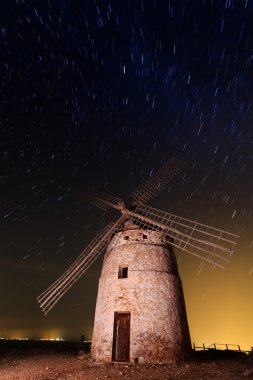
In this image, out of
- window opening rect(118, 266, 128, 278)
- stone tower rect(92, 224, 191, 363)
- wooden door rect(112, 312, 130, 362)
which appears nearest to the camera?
stone tower rect(92, 224, 191, 363)

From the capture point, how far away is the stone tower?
1221cm

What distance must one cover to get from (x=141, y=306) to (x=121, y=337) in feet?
5.94

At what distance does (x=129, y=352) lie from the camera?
12289mm

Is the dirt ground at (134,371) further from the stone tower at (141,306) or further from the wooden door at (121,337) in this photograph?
the wooden door at (121,337)

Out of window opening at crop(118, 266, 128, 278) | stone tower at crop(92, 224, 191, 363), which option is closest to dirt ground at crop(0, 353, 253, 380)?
stone tower at crop(92, 224, 191, 363)

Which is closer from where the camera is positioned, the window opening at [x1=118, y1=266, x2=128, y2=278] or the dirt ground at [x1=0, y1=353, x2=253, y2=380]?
the dirt ground at [x1=0, y1=353, x2=253, y2=380]

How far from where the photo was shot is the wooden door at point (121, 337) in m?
12.6

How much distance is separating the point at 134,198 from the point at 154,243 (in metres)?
5.22

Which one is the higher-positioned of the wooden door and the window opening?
the window opening

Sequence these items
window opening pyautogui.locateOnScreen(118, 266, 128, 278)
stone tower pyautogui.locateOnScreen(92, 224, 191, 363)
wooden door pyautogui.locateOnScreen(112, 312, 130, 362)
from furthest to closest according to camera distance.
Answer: window opening pyautogui.locateOnScreen(118, 266, 128, 278) < wooden door pyautogui.locateOnScreen(112, 312, 130, 362) < stone tower pyautogui.locateOnScreen(92, 224, 191, 363)

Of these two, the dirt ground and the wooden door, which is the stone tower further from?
the dirt ground

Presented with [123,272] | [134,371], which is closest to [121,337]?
[134,371]

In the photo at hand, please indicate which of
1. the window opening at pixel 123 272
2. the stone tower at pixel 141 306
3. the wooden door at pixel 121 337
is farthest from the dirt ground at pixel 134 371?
the window opening at pixel 123 272

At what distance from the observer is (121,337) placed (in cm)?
1294
